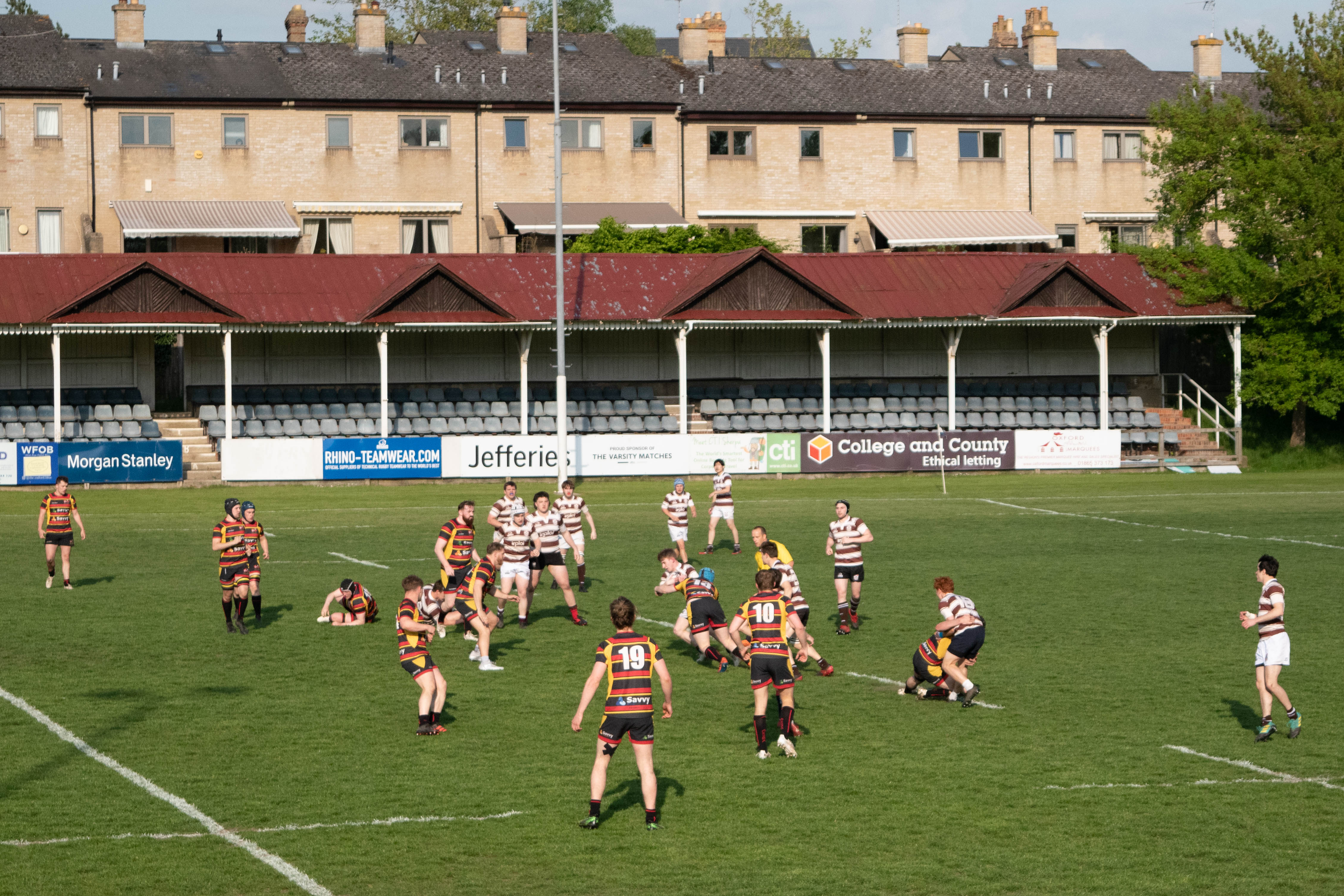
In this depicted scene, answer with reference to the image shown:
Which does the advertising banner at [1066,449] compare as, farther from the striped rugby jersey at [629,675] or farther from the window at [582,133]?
the striped rugby jersey at [629,675]

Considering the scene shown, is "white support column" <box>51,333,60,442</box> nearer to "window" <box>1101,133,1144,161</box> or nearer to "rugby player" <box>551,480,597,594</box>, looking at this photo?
"rugby player" <box>551,480,597,594</box>

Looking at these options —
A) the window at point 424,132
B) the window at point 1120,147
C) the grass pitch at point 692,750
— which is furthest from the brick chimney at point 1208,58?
the grass pitch at point 692,750

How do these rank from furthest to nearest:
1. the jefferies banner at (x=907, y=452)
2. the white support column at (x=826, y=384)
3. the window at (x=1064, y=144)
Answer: the window at (x=1064, y=144) < the white support column at (x=826, y=384) < the jefferies banner at (x=907, y=452)

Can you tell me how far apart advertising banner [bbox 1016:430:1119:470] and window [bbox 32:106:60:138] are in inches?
1425

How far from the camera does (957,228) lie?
6125 centimetres

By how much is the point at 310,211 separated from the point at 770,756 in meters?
47.9

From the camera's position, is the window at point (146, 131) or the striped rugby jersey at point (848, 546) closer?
the striped rugby jersey at point (848, 546)

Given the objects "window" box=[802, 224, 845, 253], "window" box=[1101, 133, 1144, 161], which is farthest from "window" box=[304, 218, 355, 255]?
"window" box=[1101, 133, 1144, 161]

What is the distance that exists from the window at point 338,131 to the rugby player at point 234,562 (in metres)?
40.0

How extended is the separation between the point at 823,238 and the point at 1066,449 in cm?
1840

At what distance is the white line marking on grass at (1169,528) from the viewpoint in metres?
29.6

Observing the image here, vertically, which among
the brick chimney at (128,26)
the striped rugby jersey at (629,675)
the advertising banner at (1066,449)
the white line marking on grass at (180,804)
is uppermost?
the brick chimney at (128,26)

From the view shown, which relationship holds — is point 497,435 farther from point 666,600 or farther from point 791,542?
point 666,600

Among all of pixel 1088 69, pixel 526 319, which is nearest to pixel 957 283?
pixel 526 319
